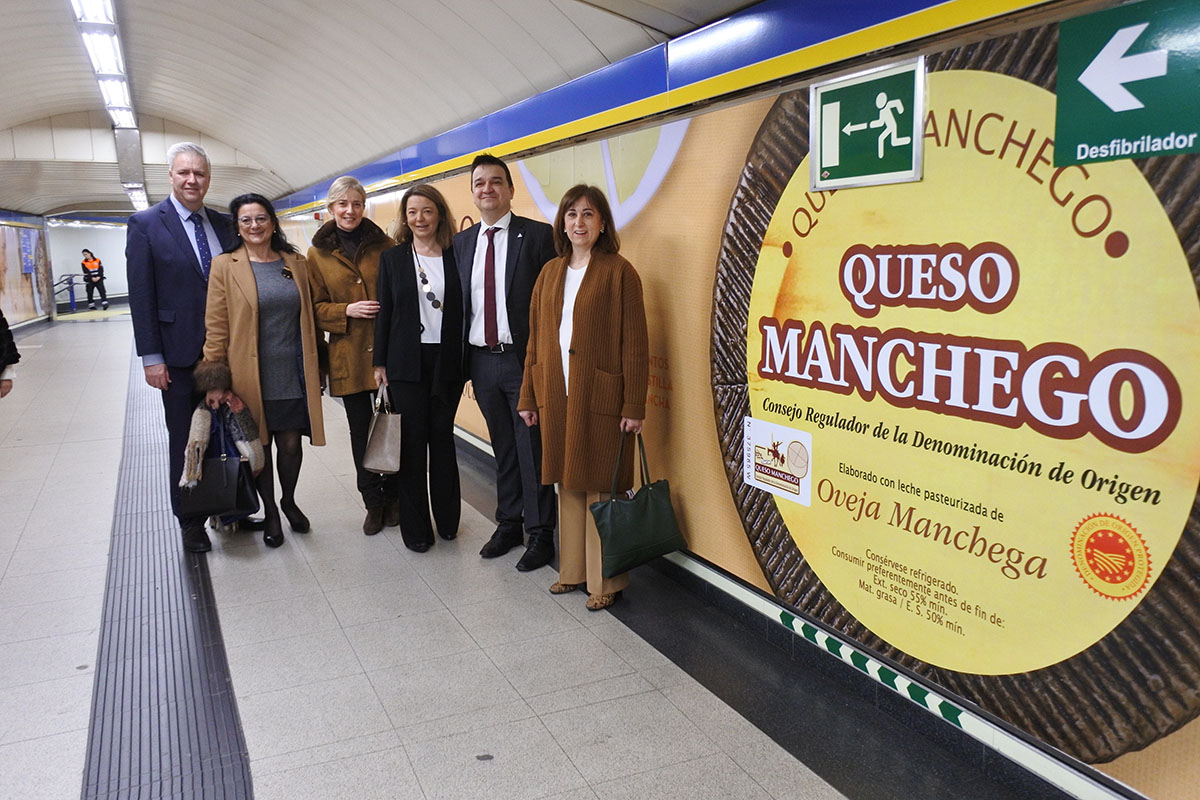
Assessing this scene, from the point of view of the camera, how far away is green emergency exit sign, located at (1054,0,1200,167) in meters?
1.71

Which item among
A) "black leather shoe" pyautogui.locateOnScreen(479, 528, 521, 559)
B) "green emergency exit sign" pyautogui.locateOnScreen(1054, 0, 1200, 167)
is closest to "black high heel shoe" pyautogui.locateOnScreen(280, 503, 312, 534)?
"black leather shoe" pyautogui.locateOnScreen(479, 528, 521, 559)

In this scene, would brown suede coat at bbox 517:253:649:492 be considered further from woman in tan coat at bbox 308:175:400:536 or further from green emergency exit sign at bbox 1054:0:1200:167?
green emergency exit sign at bbox 1054:0:1200:167

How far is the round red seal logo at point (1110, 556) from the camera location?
74.6 inches

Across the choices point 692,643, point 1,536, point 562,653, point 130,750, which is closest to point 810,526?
point 692,643

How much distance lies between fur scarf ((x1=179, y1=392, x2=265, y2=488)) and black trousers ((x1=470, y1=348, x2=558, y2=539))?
3.56 ft

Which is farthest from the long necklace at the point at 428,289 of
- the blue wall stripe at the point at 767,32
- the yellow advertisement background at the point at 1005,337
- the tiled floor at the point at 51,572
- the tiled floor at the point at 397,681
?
the tiled floor at the point at 51,572

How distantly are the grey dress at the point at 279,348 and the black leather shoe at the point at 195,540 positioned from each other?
606 mm

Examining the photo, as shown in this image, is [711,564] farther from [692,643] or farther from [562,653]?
[562,653]

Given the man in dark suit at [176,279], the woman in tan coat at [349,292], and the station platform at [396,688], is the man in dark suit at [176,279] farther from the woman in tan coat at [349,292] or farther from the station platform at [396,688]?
the station platform at [396,688]

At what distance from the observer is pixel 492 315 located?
12.5 feet

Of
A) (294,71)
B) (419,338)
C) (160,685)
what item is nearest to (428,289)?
(419,338)

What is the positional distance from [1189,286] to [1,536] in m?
5.07

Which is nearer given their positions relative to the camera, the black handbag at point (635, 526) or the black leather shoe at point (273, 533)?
the black handbag at point (635, 526)

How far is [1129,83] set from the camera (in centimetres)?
181
